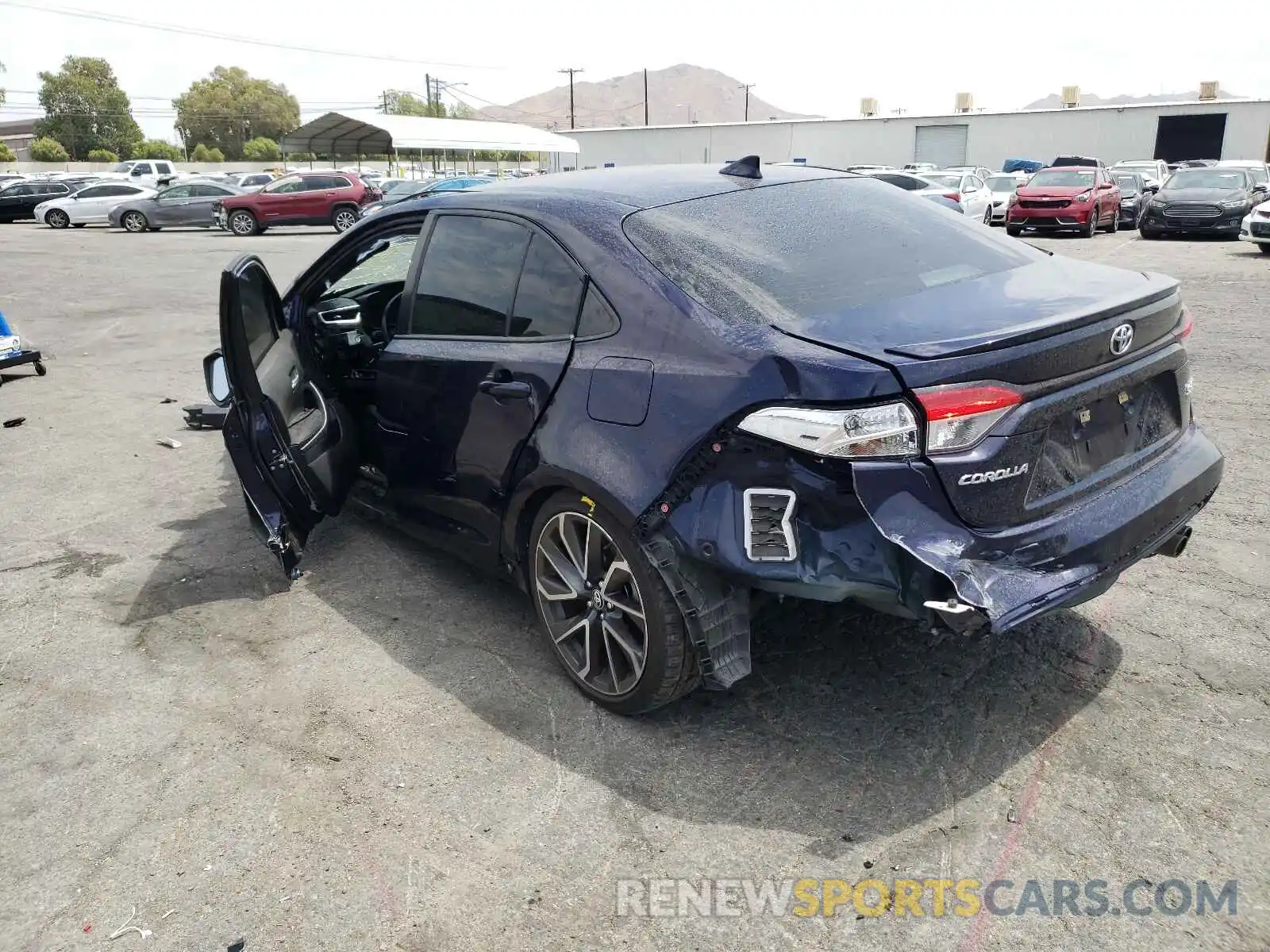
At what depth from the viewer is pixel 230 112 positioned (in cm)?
11225

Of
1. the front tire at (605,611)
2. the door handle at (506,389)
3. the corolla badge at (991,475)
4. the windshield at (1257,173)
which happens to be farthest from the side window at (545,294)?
the windshield at (1257,173)

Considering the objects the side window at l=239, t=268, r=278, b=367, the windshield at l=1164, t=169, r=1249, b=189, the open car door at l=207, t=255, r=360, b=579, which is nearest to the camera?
the open car door at l=207, t=255, r=360, b=579

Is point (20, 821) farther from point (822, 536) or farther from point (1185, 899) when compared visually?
point (1185, 899)

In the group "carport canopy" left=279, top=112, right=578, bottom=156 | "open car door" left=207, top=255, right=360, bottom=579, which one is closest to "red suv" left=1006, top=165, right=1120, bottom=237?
"open car door" left=207, top=255, right=360, bottom=579

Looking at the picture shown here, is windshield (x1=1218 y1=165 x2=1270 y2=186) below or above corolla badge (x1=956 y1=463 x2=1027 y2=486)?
above

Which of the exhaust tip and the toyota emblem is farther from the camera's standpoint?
the exhaust tip

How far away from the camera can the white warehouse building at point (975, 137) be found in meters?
45.8

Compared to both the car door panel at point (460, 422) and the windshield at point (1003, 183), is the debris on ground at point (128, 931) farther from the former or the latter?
the windshield at point (1003, 183)

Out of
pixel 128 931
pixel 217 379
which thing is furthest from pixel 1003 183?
pixel 128 931

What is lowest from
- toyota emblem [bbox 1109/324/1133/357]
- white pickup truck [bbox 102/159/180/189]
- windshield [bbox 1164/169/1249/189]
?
toyota emblem [bbox 1109/324/1133/357]

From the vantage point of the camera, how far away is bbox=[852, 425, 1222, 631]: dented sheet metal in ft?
8.21

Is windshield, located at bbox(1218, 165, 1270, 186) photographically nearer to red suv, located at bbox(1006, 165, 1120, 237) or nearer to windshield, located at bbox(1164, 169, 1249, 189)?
windshield, located at bbox(1164, 169, 1249, 189)

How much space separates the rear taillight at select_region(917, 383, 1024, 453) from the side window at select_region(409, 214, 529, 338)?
64.8 inches

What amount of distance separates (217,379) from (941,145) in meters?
52.5
